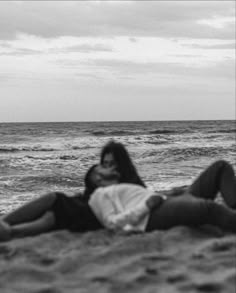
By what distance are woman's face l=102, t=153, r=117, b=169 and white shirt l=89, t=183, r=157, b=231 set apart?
0.27 metres

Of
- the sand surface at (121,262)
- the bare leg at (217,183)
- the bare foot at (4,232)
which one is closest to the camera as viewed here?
the sand surface at (121,262)

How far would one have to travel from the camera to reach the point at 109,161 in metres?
5.18

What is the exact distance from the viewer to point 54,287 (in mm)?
3512

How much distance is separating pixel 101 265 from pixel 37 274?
1.54 feet

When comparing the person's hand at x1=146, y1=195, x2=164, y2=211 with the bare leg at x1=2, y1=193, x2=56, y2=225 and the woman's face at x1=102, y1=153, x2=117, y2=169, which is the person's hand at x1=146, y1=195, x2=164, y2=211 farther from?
the bare leg at x1=2, y1=193, x2=56, y2=225

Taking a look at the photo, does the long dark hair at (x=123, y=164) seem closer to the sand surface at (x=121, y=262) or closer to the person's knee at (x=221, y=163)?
the sand surface at (x=121, y=262)

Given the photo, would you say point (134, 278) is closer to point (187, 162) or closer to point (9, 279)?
point (9, 279)

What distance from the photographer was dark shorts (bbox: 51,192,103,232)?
4.95m

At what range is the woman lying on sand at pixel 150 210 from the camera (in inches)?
188

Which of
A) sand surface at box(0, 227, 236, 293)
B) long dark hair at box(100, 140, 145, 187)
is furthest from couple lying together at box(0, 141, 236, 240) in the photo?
sand surface at box(0, 227, 236, 293)

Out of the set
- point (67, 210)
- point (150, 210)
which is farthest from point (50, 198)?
point (150, 210)

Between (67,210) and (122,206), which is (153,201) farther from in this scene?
(67,210)

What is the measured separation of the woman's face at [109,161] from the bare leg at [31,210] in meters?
0.59

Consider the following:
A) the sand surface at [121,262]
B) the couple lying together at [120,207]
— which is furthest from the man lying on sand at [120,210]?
the sand surface at [121,262]
